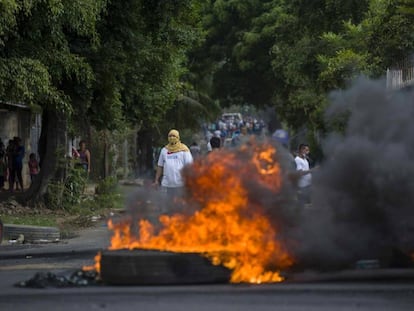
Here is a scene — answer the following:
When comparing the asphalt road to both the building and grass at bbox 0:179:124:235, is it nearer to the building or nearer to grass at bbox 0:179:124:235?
grass at bbox 0:179:124:235

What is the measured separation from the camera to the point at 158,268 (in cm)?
878

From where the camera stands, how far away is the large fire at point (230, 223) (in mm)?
8844

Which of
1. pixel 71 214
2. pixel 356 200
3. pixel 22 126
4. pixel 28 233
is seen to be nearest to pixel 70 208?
pixel 71 214

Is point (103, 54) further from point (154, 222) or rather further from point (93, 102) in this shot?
point (154, 222)

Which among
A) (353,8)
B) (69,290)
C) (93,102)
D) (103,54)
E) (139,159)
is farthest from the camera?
(139,159)

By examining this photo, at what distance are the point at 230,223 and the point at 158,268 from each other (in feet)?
2.89

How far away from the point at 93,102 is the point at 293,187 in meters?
11.6

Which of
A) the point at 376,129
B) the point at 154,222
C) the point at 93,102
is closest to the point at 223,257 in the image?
the point at 154,222

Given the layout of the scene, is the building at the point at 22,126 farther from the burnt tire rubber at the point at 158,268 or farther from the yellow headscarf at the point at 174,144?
the burnt tire rubber at the point at 158,268

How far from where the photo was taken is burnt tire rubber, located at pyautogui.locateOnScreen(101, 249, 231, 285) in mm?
8711

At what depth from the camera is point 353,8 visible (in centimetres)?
2728

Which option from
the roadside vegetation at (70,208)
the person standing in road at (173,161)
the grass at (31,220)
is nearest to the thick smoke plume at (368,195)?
the person standing in road at (173,161)

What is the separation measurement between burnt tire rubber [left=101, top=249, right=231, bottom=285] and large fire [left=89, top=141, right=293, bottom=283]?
0.12m

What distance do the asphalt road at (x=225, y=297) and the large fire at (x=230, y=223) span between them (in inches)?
10.8
